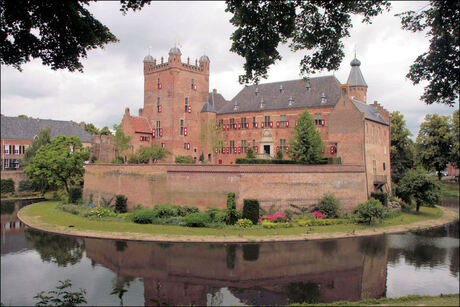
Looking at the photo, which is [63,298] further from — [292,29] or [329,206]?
[329,206]

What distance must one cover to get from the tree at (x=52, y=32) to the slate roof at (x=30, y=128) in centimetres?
4776

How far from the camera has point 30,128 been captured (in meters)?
54.6

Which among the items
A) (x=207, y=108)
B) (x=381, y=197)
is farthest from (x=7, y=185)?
(x=381, y=197)

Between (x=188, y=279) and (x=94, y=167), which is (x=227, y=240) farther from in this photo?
(x=94, y=167)

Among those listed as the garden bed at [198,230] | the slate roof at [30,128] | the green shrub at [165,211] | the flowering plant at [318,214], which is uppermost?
the slate roof at [30,128]

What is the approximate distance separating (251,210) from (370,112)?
17.3m

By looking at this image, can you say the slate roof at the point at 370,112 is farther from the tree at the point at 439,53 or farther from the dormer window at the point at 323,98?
the tree at the point at 439,53

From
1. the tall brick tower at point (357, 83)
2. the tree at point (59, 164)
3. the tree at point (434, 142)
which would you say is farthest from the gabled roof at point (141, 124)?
the tree at point (434, 142)

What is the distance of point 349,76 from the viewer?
3706 centimetres

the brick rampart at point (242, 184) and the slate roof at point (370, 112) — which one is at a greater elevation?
the slate roof at point (370, 112)

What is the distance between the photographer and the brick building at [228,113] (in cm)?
3650

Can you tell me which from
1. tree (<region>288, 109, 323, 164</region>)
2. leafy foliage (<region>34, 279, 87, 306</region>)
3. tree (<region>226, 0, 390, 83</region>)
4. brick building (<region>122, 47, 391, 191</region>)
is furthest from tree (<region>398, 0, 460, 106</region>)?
brick building (<region>122, 47, 391, 191</region>)

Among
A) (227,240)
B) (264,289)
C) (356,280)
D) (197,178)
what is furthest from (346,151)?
(264,289)

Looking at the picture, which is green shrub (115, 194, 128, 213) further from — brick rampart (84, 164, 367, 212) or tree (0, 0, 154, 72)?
tree (0, 0, 154, 72)
